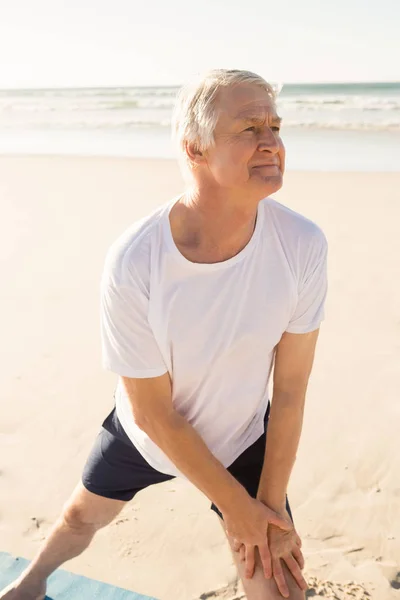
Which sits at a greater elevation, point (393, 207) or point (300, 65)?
point (300, 65)

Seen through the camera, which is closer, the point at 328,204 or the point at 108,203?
the point at 328,204

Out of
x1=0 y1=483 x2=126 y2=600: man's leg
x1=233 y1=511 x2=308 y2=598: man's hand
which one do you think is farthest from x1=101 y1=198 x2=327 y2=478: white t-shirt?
x1=0 y1=483 x2=126 y2=600: man's leg

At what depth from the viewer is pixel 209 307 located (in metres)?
1.84

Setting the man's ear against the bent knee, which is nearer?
the man's ear

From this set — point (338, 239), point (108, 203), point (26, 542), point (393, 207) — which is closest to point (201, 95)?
point (26, 542)

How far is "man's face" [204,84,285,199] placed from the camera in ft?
5.80

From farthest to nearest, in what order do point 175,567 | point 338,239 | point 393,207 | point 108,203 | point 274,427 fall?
point 108,203
point 393,207
point 338,239
point 175,567
point 274,427

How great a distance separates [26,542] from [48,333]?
7.44 feet

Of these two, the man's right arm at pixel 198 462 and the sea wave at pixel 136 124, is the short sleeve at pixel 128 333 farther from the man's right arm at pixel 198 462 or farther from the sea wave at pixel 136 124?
the sea wave at pixel 136 124

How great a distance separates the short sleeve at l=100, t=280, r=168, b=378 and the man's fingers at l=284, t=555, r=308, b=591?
0.68 meters

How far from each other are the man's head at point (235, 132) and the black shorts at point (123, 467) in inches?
34.1

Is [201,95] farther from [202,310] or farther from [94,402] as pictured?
[94,402]

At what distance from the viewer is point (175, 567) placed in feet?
9.38

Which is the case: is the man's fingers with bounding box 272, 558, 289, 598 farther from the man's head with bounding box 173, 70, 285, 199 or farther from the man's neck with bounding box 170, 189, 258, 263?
the man's head with bounding box 173, 70, 285, 199
